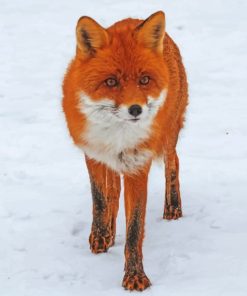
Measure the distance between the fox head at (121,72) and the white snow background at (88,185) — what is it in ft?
4.82

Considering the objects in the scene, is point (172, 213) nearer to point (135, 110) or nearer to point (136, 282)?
point (136, 282)

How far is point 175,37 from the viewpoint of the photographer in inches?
470

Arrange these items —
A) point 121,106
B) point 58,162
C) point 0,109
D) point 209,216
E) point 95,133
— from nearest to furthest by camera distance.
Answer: point 121,106, point 95,133, point 209,216, point 58,162, point 0,109

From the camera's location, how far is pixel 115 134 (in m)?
4.69

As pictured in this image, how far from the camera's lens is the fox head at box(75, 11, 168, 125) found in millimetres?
4379

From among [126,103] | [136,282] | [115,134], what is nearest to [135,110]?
[126,103]

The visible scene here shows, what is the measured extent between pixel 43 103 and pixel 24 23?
12.5ft

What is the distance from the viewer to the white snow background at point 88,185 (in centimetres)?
512

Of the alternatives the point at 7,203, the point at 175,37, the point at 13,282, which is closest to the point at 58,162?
the point at 7,203

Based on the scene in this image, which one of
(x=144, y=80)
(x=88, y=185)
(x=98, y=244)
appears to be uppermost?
(x=144, y=80)

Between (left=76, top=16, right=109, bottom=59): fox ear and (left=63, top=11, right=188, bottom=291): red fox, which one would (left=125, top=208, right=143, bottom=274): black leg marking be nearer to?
(left=63, top=11, right=188, bottom=291): red fox

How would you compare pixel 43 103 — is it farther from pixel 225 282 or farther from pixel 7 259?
pixel 225 282

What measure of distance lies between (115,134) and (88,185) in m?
2.46

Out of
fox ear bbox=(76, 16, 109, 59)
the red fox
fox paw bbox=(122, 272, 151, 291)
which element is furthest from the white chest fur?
fox paw bbox=(122, 272, 151, 291)
